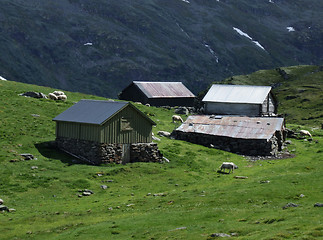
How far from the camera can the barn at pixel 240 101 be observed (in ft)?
293

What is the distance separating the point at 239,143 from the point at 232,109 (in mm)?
22713

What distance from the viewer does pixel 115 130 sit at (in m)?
52.8

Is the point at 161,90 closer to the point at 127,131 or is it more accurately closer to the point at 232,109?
the point at 232,109

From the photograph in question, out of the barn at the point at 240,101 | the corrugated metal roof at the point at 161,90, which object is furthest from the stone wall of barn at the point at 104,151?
the corrugated metal roof at the point at 161,90

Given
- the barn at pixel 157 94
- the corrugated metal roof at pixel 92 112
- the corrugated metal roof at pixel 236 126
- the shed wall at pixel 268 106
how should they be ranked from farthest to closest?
the barn at pixel 157 94 → the shed wall at pixel 268 106 → the corrugated metal roof at pixel 236 126 → the corrugated metal roof at pixel 92 112

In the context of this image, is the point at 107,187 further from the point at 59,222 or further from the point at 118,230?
the point at 118,230

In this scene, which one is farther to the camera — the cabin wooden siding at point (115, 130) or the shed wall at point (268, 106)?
the shed wall at point (268, 106)

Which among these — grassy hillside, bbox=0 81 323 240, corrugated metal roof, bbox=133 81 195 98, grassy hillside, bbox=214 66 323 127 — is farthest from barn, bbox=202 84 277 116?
grassy hillside, bbox=214 66 323 127

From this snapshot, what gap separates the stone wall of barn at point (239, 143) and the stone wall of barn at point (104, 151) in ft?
52.6

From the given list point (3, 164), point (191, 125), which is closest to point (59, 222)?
point (3, 164)

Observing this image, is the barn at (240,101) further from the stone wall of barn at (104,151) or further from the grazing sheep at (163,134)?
the stone wall of barn at (104,151)

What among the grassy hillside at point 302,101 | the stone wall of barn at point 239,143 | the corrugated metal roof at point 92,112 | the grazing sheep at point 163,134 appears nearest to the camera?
the corrugated metal roof at point 92,112

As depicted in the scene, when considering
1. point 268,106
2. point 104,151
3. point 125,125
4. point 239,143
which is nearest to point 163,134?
point 239,143

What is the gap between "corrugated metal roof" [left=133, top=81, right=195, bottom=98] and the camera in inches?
4528
